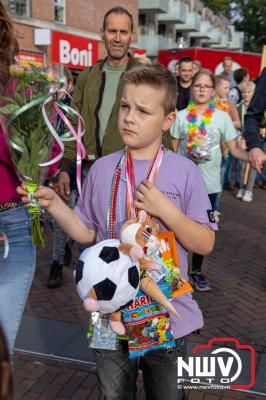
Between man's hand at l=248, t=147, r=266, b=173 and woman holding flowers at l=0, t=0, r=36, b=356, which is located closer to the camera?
woman holding flowers at l=0, t=0, r=36, b=356

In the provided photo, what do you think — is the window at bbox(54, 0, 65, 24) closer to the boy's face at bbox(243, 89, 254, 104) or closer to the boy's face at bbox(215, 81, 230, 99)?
the boy's face at bbox(243, 89, 254, 104)

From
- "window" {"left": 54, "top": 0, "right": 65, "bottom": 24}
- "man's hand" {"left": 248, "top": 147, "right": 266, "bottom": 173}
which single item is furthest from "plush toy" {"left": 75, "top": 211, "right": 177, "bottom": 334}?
"window" {"left": 54, "top": 0, "right": 65, "bottom": 24}

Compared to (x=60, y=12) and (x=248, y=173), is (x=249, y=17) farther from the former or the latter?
(x=248, y=173)

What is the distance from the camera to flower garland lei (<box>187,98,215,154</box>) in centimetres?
473

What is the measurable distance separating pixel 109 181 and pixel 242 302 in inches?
110

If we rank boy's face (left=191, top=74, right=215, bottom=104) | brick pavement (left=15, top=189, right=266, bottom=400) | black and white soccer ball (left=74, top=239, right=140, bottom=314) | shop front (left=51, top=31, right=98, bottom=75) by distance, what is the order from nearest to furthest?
black and white soccer ball (left=74, top=239, right=140, bottom=314)
brick pavement (left=15, top=189, right=266, bottom=400)
boy's face (left=191, top=74, right=215, bottom=104)
shop front (left=51, top=31, right=98, bottom=75)

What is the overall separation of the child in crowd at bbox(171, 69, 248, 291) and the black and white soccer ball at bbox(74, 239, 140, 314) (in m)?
3.06

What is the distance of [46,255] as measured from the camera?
577 cm

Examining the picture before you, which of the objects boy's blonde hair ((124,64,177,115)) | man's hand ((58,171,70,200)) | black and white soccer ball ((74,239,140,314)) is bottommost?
man's hand ((58,171,70,200))

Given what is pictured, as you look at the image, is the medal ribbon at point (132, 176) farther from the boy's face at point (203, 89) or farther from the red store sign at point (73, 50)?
the red store sign at point (73, 50)

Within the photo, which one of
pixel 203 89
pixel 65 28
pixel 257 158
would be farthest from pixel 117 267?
pixel 65 28

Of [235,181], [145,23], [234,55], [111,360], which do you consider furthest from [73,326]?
[145,23]

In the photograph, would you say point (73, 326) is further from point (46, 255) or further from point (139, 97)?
point (139, 97)

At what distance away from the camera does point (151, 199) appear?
5.91 ft
